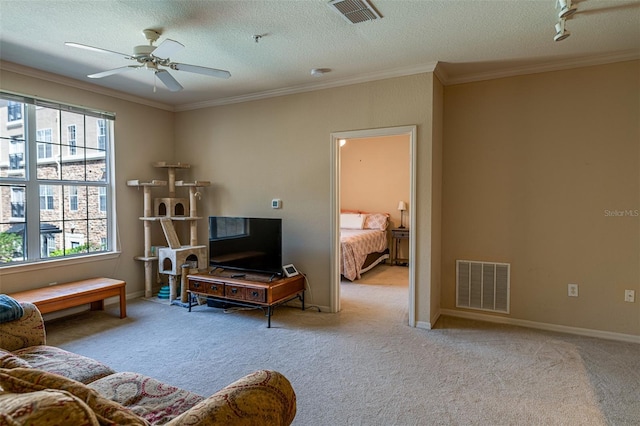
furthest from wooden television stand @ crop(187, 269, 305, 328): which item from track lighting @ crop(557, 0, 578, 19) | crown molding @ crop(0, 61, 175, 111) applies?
track lighting @ crop(557, 0, 578, 19)

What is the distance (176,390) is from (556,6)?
328cm

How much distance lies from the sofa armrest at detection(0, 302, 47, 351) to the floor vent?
12.3 feet

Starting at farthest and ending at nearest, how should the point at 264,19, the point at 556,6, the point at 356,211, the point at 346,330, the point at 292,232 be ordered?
the point at 356,211 < the point at 292,232 < the point at 346,330 < the point at 264,19 < the point at 556,6

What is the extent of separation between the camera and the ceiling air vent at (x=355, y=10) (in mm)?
2433

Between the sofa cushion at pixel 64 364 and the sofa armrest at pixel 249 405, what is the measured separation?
1.11 metres

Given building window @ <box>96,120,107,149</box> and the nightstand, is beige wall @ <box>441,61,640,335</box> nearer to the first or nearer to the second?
the nightstand

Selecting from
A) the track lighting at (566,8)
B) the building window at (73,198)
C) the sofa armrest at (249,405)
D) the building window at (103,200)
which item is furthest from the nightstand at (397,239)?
the sofa armrest at (249,405)

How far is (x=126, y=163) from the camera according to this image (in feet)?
15.6

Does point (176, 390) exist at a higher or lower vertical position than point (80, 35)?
lower

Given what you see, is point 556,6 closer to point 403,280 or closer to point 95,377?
point 95,377

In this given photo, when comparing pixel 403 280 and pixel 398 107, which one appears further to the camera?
pixel 403 280

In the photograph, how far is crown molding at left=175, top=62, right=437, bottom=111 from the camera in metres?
3.69

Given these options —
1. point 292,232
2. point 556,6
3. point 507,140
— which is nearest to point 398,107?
point 507,140

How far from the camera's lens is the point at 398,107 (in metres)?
3.82
